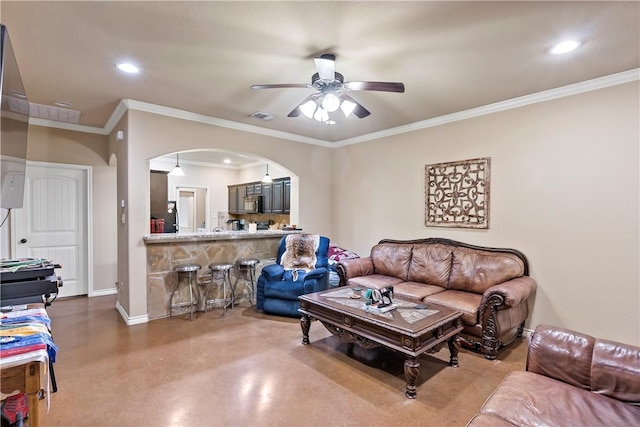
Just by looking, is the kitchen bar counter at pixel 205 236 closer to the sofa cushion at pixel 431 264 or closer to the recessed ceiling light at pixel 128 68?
Answer: the recessed ceiling light at pixel 128 68

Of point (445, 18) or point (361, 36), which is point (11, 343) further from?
point (445, 18)

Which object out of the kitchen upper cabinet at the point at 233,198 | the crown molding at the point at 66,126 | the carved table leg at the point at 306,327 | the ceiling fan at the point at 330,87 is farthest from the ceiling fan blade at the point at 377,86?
the kitchen upper cabinet at the point at 233,198

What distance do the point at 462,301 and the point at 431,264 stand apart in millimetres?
878

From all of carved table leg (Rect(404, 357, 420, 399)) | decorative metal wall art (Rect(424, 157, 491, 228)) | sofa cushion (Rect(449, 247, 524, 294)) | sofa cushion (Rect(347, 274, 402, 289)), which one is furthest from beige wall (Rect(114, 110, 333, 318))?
carved table leg (Rect(404, 357, 420, 399))

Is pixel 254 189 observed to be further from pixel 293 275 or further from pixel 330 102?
pixel 330 102

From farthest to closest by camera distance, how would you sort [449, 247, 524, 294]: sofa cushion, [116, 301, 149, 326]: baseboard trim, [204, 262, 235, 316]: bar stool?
[204, 262, 235, 316]: bar stool < [116, 301, 149, 326]: baseboard trim < [449, 247, 524, 294]: sofa cushion

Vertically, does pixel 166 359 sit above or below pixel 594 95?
below

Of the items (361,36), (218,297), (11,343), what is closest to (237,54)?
(361,36)

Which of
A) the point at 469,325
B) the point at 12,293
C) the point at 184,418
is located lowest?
the point at 184,418

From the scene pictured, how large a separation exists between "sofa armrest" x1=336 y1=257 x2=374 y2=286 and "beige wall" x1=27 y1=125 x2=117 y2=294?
384cm

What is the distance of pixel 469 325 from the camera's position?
10.2 ft

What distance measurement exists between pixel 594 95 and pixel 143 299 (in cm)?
550

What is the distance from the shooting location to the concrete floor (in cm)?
216

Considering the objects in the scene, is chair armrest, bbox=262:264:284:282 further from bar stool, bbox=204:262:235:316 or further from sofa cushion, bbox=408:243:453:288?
sofa cushion, bbox=408:243:453:288
